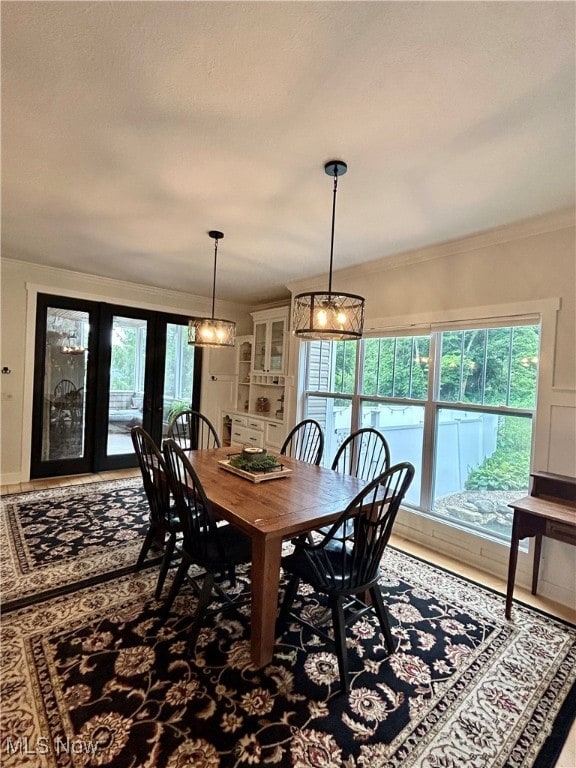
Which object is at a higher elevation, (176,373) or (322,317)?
(322,317)

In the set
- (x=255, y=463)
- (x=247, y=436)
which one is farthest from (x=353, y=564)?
(x=247, y=436)

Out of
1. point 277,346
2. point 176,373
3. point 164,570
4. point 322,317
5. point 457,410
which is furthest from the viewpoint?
point 176,373

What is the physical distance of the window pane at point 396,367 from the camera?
346 centimetres

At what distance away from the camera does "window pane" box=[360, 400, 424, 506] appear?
3473mm

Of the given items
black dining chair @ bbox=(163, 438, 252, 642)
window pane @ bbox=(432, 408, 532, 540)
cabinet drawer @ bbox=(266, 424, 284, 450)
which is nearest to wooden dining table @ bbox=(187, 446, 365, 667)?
black dining chair @ bbox=(163, 438, 252, 642)

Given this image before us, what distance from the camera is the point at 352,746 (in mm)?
1436

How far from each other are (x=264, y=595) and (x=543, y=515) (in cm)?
167

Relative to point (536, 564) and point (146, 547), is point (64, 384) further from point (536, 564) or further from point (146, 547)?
point (536, 564)

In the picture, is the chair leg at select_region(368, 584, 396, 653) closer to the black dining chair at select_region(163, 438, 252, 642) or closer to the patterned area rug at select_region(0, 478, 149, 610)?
the black dining chair at select_region(163, 438, 252, 642)

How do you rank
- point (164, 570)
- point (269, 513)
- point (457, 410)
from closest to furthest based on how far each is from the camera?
1. point (269, 513)
2. point (164, 570)
3. point (457, 410)

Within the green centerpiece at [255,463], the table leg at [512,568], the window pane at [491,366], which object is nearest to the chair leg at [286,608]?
the green centerpiece at [255,463]

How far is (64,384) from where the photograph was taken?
474cm

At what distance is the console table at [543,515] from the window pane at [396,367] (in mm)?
1213

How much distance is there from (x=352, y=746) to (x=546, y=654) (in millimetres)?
1249
